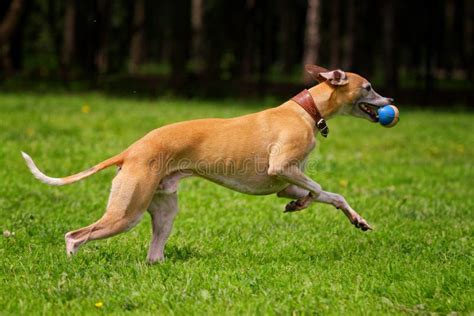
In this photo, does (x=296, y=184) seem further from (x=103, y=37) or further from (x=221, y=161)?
(x=103, y=37)

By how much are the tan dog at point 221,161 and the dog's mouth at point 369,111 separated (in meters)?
0.03

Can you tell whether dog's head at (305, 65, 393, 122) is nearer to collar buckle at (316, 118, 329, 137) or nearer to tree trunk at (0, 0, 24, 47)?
collar buckle at (316, 118, 329, 137)

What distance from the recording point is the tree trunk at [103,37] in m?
27.9

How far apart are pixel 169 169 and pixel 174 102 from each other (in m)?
15.4

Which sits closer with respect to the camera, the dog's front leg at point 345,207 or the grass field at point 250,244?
the grass field at point 250,244

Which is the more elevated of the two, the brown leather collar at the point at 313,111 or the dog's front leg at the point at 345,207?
the brown leather collar at the point at 313,111

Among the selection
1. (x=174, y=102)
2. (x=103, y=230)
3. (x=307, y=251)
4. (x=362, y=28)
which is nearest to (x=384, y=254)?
(x=307, y=251)

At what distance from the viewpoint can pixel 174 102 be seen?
2150 centimetres

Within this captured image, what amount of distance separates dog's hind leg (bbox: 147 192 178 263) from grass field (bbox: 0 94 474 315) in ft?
0.51

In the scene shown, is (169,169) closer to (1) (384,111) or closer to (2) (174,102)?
(1) (384,111)

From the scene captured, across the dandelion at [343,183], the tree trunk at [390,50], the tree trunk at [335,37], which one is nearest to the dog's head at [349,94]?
the dandelion at [343,183]

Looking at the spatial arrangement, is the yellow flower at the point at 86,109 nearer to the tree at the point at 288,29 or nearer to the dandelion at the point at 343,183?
the dandelion at the point at 343,183

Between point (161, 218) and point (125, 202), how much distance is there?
0.62 meters

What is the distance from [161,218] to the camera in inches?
258
